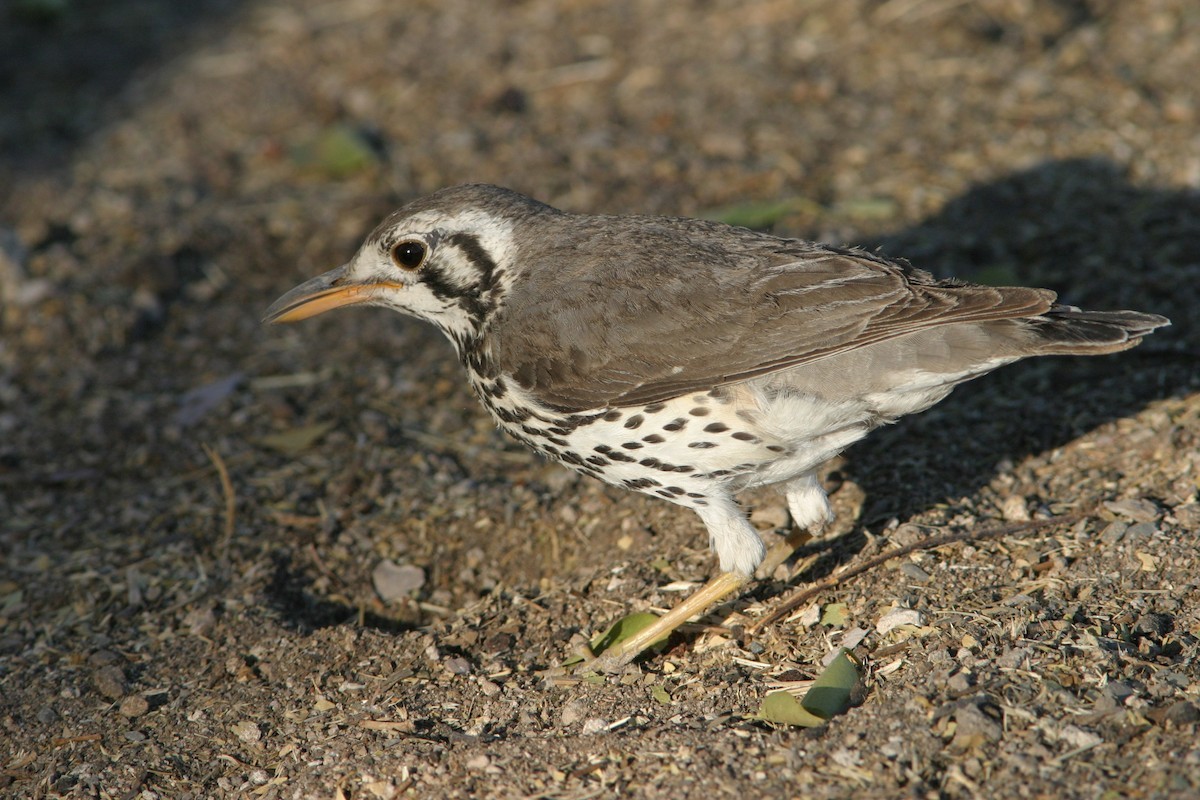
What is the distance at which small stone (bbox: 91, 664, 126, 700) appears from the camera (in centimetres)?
518

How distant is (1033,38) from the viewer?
377 inches

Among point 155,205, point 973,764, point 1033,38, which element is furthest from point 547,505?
point 1033,38

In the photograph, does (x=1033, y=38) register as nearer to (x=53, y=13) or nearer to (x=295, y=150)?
(x=295, y=150)

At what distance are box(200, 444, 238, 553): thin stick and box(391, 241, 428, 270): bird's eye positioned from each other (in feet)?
5.64

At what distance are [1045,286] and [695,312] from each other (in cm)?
323

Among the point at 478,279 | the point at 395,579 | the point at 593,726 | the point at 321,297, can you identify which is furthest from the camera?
the point at 395,579

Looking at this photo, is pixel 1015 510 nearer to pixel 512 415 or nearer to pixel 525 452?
pixel 512 415

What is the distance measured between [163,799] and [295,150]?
6.03 meters

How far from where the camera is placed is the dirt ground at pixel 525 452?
15.0 feet

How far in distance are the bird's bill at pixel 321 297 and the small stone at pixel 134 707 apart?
1.80 metres

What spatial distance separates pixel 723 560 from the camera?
17.5ft

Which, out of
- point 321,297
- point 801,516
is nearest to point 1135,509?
point 801,516

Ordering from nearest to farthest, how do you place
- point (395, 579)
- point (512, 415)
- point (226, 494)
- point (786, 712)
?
point (786, 712)
point (512, 415)
point (395, 579)
point (226, 494)

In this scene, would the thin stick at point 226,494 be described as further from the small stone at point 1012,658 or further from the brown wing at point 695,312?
the small stone at point 1012,658
